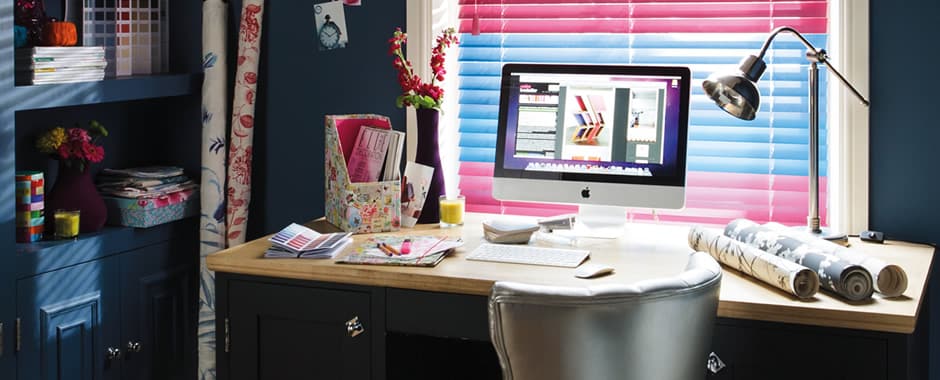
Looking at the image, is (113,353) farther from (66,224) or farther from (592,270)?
(592,270)

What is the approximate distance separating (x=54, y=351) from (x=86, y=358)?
131mm

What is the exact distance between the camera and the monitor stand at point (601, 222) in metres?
2.76

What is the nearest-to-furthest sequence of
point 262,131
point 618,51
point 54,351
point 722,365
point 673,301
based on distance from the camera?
point 673,301
point 722,365
point 54,351
point 618,51
point 262,131

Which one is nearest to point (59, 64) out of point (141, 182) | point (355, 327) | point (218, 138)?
point (141, 182)

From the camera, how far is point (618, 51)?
3.11 metres

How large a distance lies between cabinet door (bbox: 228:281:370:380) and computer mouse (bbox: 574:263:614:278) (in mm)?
472

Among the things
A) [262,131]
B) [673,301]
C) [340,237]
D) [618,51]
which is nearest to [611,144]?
[618,51]

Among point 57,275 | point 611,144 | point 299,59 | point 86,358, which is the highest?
point 299,59

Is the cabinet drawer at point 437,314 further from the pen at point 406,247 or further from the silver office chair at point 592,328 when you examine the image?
the silver office chair at point 592,328

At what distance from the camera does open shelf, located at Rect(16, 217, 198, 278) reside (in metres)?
2.72

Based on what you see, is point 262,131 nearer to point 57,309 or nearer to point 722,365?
point 57,309

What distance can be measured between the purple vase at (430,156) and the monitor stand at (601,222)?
40cm

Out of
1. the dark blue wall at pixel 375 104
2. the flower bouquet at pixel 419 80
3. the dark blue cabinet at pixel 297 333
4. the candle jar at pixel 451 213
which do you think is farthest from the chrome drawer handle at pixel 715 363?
the flower bouquet at pixel 419 80

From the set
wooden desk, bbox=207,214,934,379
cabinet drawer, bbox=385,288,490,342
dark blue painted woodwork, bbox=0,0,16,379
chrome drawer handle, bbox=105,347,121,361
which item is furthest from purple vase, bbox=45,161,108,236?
cabinet drawer, bbox=385,288,490,342
